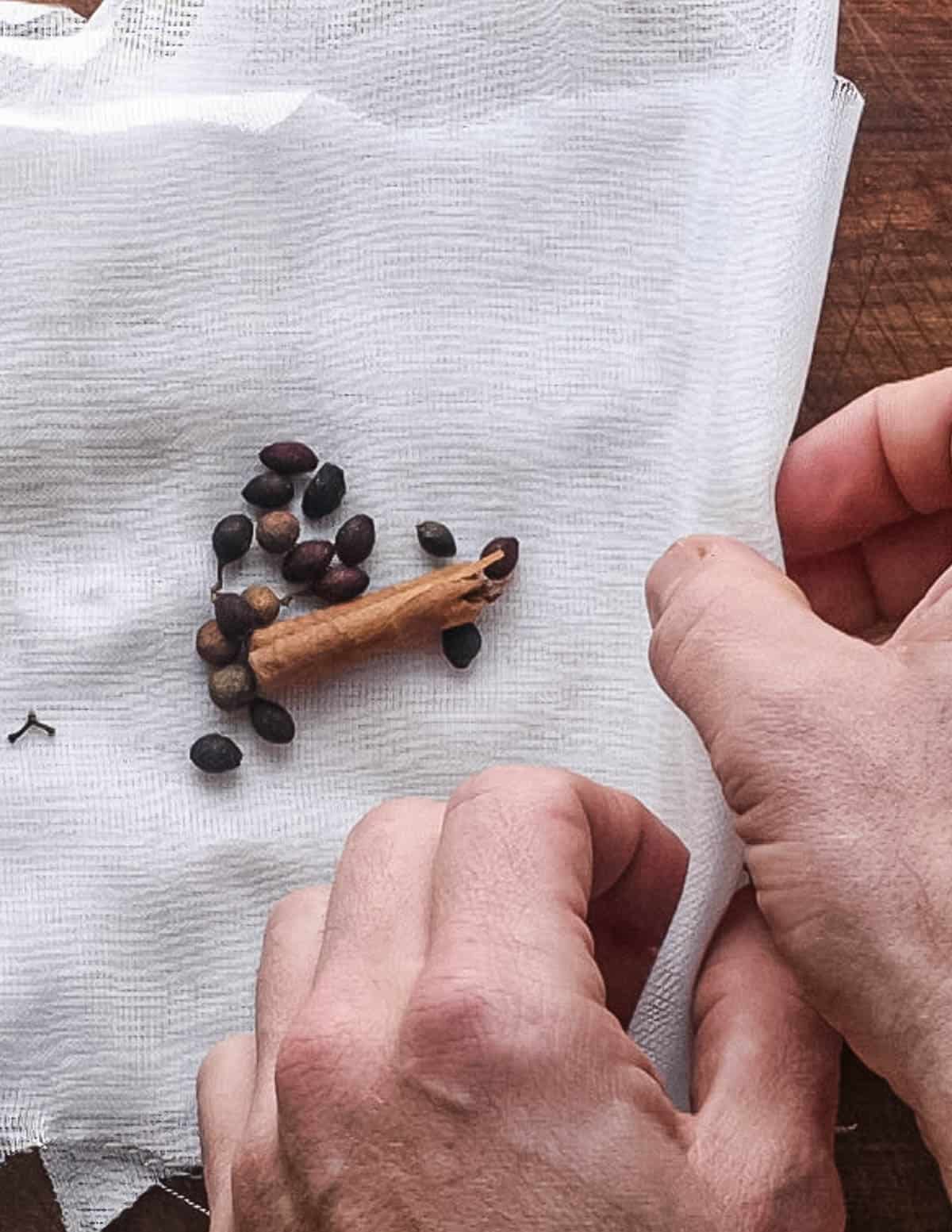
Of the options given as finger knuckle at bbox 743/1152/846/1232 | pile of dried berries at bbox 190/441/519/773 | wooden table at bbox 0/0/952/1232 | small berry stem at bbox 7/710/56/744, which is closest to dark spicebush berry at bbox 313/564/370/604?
pile of dried berries at bbox 190/441/519/773

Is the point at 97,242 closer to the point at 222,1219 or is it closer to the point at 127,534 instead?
the point at 127,534

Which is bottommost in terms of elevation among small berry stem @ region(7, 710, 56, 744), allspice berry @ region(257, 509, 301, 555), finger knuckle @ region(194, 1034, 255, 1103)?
small berry stem @ region(7, 710, 56, 744)

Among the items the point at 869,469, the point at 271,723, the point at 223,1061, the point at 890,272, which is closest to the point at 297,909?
the point at 223,1061

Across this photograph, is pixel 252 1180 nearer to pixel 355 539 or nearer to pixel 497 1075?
pixel 497 1075

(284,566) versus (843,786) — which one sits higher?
(843,786)

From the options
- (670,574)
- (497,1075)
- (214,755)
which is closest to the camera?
(497,1075)

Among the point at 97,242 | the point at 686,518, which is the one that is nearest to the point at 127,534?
the point at 97,242

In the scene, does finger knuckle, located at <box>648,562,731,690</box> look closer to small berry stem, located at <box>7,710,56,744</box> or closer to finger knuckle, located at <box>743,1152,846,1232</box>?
finger knuckle, located at <box>743,1152,846,1232</box>
